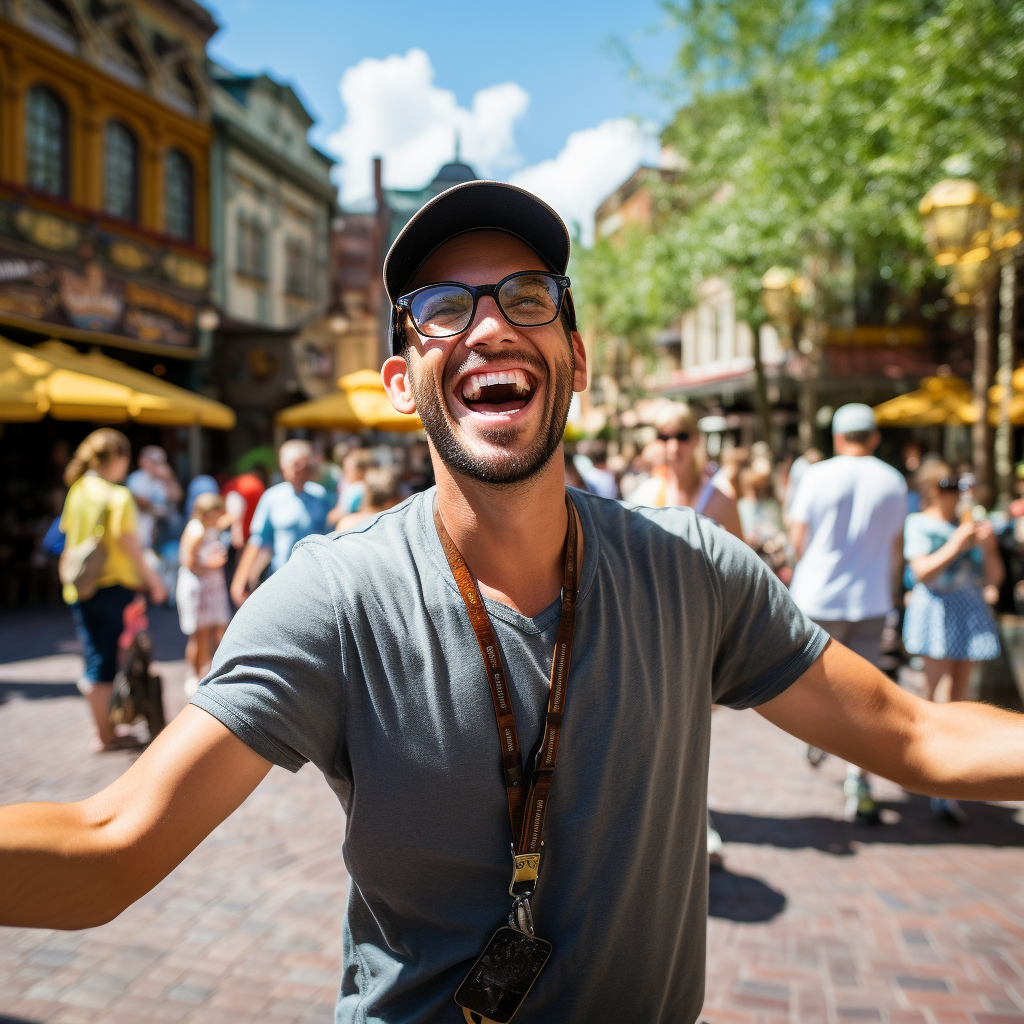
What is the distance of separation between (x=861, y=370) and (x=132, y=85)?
1841 cm

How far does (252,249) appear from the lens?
71.5 ft

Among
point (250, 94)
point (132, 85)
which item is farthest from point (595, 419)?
point (132, 85)

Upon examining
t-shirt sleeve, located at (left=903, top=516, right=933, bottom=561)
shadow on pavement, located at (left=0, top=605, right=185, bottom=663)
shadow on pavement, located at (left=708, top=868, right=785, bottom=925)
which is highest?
t-shirt sleeve, located at (left=903, top=516, right=933, bottom=561)

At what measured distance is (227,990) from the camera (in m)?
3.15

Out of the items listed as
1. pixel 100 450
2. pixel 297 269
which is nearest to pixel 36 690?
pixel 100 450

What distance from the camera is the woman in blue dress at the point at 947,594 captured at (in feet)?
16.7

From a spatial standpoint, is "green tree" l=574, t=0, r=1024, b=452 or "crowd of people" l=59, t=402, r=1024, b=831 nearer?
"crowd of people" l=59, t=402, r=1024, b=831

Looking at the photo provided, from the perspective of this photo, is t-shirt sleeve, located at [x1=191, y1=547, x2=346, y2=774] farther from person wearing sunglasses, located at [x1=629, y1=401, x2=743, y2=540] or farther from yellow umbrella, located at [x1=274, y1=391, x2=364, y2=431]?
yellow umbrella, located at [x1=274, y1=391, x2=364, y2=431]

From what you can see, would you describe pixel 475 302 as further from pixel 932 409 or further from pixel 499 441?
pixel 932 409

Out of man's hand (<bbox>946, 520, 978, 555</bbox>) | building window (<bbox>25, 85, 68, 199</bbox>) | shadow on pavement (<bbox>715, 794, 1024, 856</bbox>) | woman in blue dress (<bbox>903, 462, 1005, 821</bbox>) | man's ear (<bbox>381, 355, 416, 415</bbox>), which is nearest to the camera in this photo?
man's ear (<bbox>381, 355, 416, 415</bbox>)

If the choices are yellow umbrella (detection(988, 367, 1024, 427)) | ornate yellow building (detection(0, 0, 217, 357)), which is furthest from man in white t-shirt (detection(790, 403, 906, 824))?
ornate yellow building (detection(0, 0, 217, 357))

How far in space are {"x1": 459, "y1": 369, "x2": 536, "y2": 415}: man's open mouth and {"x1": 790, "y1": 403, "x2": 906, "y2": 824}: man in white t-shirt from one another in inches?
150

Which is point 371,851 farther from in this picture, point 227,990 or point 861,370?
point 861,370

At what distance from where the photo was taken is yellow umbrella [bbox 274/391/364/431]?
13.6m
